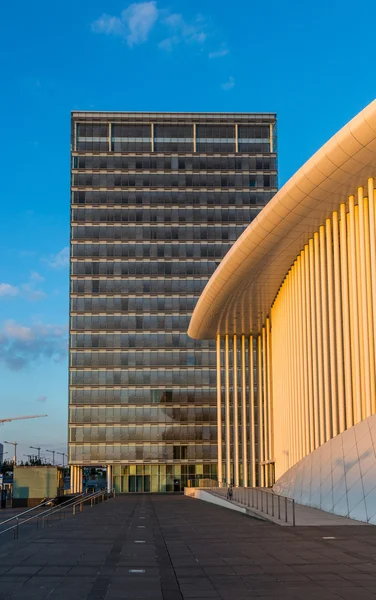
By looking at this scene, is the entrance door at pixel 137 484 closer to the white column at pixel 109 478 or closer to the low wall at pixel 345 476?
the white column at pixel 109 478

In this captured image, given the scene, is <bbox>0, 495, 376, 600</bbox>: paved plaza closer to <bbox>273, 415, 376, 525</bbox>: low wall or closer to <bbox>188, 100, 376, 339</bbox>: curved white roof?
<bbox>273, 415, 376, 525</bbox>: low wall

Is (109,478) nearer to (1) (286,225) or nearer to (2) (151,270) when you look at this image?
(2) (151,270)

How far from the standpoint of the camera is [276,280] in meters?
45.3

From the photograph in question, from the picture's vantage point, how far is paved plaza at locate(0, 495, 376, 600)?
12.1 m

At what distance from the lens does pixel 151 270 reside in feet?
326

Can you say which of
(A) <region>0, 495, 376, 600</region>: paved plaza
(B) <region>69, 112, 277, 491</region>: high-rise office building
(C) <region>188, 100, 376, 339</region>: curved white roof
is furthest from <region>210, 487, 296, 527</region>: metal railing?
(B) <region>69, 112, 277, 491</region>: high-rise office building

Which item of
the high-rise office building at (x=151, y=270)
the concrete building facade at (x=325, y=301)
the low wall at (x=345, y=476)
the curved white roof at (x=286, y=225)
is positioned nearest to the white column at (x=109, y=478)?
the high-rise office building at (x=151, y=270)

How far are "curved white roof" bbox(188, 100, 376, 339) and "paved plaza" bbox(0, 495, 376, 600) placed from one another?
42.7 feet

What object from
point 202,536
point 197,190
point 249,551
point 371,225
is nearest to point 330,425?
point 371,225

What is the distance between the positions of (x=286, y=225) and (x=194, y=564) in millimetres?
21903

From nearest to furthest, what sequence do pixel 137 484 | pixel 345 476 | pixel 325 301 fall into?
pixel 345 476 < pixel 325 301 < pixel 137 484

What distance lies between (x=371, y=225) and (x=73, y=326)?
71.8 metres

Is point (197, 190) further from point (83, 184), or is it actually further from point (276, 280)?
point (276, 280)

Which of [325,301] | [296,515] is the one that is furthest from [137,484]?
[296,515]
